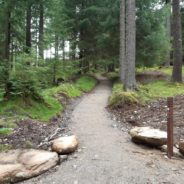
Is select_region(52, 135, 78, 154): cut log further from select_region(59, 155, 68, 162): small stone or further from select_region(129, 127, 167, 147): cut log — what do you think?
select_region(129, 127, 167, 147): cut log

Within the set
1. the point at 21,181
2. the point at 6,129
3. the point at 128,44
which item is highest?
the point at 128,44

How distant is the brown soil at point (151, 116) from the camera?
788 centimetres

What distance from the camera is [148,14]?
Result: 20.7 metres

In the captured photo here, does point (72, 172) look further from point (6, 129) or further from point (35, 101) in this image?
point (35, 101)

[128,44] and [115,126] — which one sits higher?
[128,44]

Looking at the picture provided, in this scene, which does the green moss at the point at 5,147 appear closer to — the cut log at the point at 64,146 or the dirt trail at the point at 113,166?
the cut log at the point at 64,146

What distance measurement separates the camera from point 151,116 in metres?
9.09

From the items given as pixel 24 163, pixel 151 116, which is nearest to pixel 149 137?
pixel 24 163

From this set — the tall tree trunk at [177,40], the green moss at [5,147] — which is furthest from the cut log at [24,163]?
the tall tree trunk at [177,40]

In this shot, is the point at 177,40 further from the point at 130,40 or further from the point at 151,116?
the point at 151,116

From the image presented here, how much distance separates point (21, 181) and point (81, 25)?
21283 millimetres

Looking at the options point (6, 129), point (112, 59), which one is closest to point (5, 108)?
point (6, 129)

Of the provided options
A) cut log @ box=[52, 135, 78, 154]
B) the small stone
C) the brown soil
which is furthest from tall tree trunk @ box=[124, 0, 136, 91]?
the small stone

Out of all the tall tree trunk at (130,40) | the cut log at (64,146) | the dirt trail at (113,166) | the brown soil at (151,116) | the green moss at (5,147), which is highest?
the tall tree trunk at (130,40)
